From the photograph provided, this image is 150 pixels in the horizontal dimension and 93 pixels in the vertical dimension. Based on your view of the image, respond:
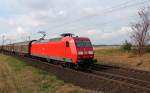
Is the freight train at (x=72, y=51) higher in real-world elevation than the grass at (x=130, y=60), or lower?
higher

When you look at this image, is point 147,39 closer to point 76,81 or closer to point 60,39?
point 60,39

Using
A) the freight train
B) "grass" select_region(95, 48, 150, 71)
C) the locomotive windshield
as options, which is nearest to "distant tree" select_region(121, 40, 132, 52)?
"grass" select_region(95, 48, 150, 71)

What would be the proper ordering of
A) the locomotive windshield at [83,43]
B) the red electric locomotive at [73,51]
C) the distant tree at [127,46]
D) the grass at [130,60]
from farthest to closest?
the distant tree at [127,46] → the grass at [130,60] → the locomotive windshield at [83,43] → the red electric locomotive at [73,51]

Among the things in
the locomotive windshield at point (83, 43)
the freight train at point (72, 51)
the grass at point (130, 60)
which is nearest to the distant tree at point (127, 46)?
the grass at point (130, 60)

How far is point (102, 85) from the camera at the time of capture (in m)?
16.2

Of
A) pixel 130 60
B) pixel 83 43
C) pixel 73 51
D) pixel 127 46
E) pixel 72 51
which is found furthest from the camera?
pixel 127 46

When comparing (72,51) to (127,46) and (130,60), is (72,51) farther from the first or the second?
(127,46)

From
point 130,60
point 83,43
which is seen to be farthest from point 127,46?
point 83,43

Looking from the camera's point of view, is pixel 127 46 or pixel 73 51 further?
pixel 127 46

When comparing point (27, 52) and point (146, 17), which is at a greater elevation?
point (146, 17)

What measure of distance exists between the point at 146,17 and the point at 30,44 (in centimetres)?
1948

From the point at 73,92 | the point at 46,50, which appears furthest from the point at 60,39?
the point at 73,92

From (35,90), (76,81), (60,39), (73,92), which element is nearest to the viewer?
(73,92)

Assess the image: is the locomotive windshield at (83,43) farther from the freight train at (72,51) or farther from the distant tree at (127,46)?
the distant tree at (127,46)
